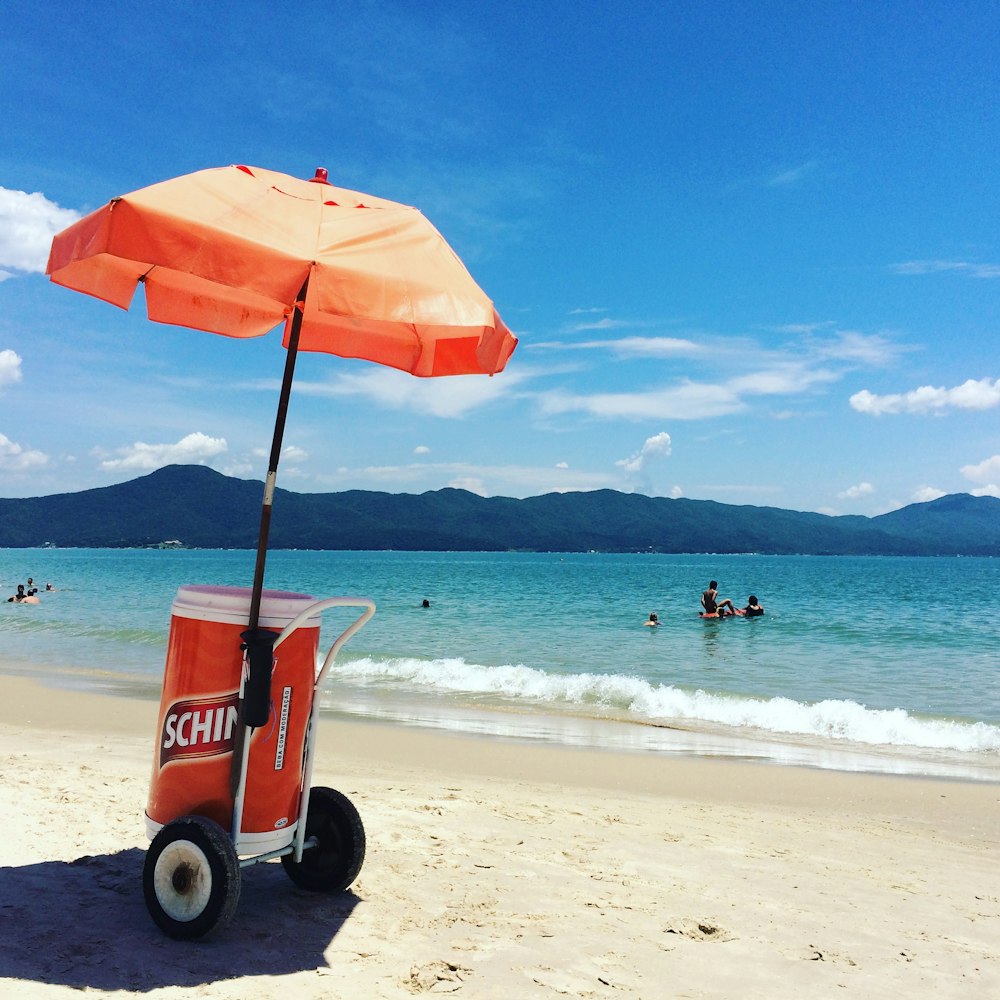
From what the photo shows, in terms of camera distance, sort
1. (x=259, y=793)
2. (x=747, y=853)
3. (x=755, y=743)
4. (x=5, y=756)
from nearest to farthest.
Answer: (x=259, y=793) → (x=747, y=853) → (x=5, y=756) → (x=755, y=743)

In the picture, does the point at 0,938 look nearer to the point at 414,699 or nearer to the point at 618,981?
the point at 618,981

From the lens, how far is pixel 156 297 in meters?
4.41

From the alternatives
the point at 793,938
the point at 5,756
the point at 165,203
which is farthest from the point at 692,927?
the point at 5,756

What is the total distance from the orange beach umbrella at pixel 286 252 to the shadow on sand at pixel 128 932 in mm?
1258

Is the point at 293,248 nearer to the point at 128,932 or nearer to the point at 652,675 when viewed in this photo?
the point at 128,932

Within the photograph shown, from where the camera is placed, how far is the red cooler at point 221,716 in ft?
10.8

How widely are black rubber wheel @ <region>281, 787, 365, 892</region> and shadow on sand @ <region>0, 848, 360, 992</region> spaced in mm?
80

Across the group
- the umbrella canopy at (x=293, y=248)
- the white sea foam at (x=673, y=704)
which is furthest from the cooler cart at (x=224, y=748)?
the white sea foam at (x=673, y=704)

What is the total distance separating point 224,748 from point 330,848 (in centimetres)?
84

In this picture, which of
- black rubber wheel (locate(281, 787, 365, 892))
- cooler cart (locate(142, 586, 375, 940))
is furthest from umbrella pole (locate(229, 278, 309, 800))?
black rubber wheel (locate(281, 787, 365, 892))

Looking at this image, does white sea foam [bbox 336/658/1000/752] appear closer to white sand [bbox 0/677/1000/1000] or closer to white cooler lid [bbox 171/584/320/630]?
white sand [bbox 0/677/1000/1000]

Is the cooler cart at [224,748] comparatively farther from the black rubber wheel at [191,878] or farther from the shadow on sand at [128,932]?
the shadow on sand at [128,932]

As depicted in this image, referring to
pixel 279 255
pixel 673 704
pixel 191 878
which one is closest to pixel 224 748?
pixel 191 878

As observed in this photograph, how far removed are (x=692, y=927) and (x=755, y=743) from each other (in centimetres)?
670
